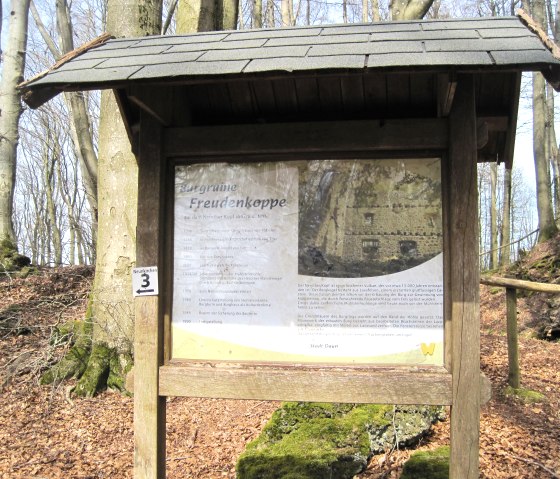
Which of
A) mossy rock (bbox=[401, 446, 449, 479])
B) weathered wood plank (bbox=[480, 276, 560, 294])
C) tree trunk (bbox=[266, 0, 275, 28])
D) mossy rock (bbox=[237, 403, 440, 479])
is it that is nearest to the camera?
mossy rock (bbox=[401, 446, 449, 479])

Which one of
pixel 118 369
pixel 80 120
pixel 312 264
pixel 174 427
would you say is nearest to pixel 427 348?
pixel 312 264

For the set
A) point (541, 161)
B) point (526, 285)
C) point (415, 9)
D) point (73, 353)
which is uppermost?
point (415, 9)

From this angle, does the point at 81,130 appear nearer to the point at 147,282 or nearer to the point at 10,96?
the point at 10,96

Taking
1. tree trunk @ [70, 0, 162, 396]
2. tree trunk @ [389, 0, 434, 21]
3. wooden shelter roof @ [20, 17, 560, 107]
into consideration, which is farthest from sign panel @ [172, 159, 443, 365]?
tree trunk @ [389, 0, 434, 21]

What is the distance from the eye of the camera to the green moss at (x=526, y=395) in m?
5.28

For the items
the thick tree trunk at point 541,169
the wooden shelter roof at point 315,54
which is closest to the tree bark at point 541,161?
the thick tree trunk at point 541,169

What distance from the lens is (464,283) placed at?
8.28 feet

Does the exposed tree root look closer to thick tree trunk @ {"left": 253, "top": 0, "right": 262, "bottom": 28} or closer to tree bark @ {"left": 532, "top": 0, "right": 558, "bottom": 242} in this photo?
tree bark @ {"left": 532, "top": 0, "right": 558, "bottom": 242}

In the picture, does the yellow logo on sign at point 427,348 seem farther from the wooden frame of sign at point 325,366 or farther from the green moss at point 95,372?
the green moss at point 95,372

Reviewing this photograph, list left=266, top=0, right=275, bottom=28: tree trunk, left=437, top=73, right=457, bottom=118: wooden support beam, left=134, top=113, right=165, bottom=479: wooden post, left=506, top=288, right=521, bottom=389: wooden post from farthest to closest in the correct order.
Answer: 1. left=266, top=0, right=275, bottom=28: tree trunk
2. left=506, top=288, right=521, bottom=389: wooden post
3. left=134, top=113, right=165, bottom=479: wooden post
4. left=437, top=73, right=457, bottom=118: wooden support beam

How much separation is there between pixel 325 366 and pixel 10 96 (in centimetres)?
928

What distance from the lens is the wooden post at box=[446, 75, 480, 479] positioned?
2.50m

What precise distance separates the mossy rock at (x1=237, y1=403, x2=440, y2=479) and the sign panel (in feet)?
4.40

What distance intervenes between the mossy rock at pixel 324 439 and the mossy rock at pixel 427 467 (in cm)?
37
